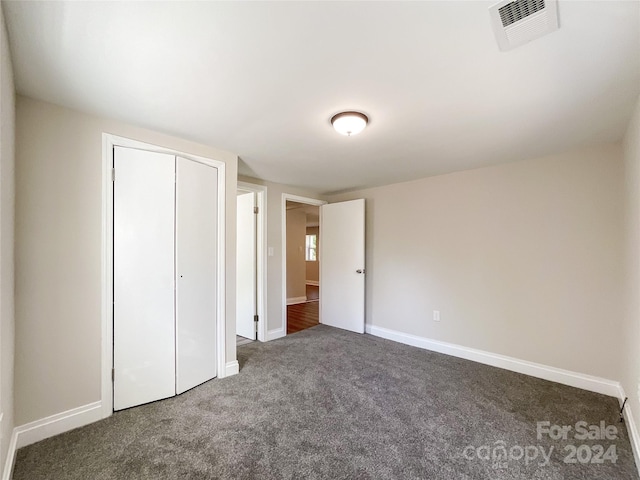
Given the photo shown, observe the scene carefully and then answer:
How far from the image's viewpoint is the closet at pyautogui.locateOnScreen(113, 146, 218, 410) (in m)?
2.07

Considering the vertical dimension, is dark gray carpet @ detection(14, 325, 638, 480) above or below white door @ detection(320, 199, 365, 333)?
below

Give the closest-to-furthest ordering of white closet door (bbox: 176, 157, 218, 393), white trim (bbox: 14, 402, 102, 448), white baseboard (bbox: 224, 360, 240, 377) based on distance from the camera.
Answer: white trim (bbox: 14, 402, 102, 448) → white closet door (bbox: 176, 157, 218, 393) → white baseboard (bbox: 224, 360, 240, 377)

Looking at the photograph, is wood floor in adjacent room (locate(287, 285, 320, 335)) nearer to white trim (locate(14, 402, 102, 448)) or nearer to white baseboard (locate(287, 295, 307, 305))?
white baseboard (locate(287, 295, 307, 305))

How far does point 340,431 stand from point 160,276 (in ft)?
5.89

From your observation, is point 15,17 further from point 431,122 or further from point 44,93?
point 431,122

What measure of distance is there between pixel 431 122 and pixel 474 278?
200 centimetres

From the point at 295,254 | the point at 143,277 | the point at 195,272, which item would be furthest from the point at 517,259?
the point at 295,254

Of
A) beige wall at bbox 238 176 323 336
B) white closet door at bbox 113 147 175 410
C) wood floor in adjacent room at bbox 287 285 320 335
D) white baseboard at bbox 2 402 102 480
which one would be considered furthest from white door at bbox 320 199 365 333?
white baseboard at bbox 2 402 102 480

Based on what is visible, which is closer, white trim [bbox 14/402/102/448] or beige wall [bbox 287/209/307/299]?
white trim [bbox 14/402/102/448]

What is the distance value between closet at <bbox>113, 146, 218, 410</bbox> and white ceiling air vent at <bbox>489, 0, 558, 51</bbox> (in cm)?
230

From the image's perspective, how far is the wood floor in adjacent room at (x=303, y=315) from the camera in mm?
4500

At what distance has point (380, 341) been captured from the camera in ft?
12.3

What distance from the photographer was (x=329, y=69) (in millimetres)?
1438

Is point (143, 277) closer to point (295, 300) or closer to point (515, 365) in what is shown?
point (515, 365)
